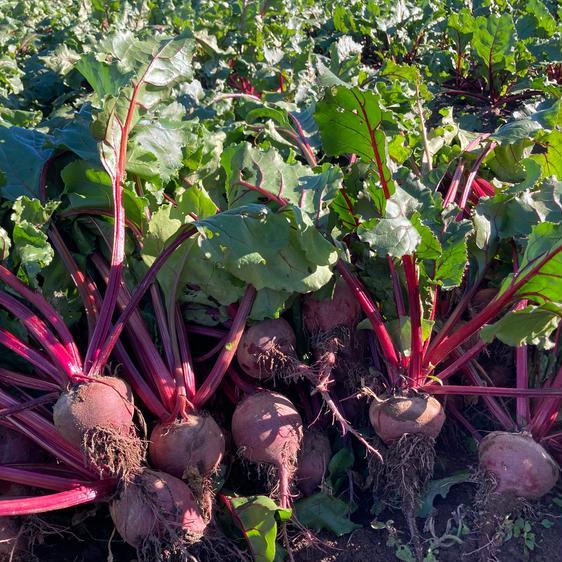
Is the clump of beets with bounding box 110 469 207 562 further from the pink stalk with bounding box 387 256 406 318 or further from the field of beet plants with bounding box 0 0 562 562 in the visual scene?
the pink stalk with bounding box 387 256 406 318

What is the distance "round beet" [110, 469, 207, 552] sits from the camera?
241 centimetres

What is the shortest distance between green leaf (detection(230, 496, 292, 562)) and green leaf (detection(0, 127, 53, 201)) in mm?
1771

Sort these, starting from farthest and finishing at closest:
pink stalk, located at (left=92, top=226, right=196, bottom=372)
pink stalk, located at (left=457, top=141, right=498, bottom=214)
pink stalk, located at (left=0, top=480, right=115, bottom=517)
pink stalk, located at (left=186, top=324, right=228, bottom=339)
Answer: pink stalk, located at (left=457, top=141, right=498, bottom=214) → pink stalk, located at (left=186, top=324, right=228, bottom=339) → pink stalk, located at (left=92, top=226, right=196, bottom=372) → pink stalk, located at (left=0, top=480, right=115, bottom=517)

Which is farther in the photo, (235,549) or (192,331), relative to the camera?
(192,331)

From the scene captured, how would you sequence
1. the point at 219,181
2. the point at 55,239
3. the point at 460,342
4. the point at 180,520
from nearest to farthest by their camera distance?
the point at 180,520 < the point at 460,342 < the point at 55,239 < the point at 219,181

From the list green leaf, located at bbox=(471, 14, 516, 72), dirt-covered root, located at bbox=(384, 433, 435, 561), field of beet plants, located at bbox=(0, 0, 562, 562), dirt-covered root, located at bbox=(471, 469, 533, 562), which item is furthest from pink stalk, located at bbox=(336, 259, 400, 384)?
green leaf, located at bbox=(471, 14, 516, 72)

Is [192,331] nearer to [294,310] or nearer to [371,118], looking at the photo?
[294,310]

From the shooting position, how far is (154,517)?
7.95ft

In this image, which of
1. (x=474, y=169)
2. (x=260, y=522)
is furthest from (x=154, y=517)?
(x=474, y=169)

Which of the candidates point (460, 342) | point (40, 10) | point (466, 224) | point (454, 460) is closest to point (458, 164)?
point (466, 224)

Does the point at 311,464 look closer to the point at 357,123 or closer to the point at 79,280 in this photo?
the point at 79,280

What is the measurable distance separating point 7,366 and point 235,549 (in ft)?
4.28

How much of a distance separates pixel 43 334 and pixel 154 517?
→ 87 cm

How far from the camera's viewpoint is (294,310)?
3072 mm
